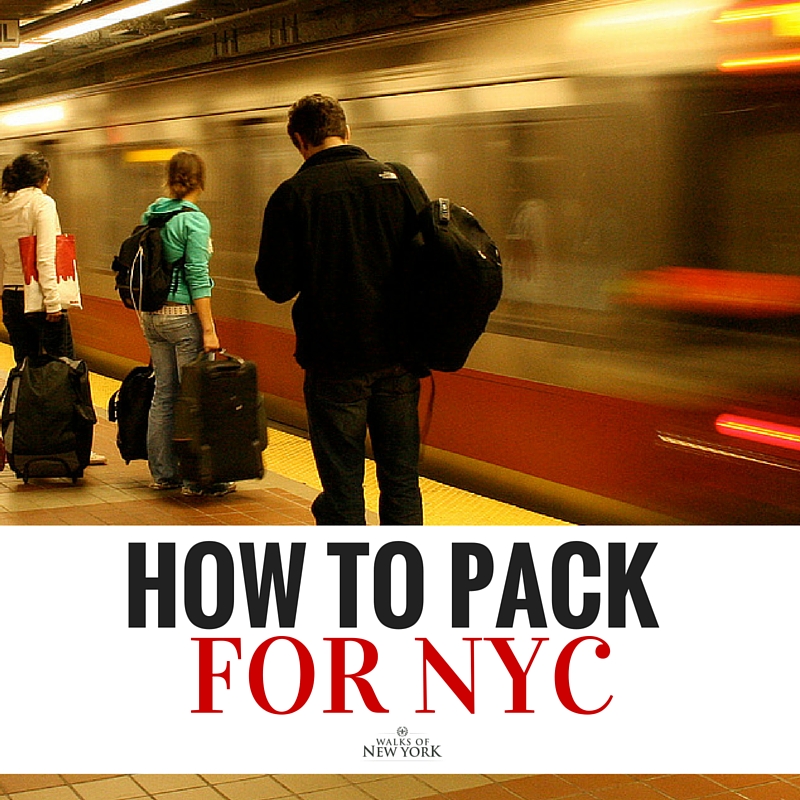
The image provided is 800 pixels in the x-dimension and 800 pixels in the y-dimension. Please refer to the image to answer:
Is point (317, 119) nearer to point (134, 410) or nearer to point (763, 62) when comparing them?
point (763, 62)

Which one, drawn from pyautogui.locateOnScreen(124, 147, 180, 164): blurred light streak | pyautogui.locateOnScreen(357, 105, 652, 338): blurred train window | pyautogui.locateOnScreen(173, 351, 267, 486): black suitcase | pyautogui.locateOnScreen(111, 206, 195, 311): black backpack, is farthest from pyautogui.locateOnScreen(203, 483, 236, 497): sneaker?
pyautogui.locateOnScreen(124, 147, 180, 164): blurred light streak

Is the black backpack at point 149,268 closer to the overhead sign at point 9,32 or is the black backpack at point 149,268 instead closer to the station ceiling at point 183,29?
the station ceiling at point 183,29

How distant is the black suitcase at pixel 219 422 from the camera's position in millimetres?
6180

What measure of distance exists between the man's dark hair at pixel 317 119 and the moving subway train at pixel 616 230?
39.8 inches

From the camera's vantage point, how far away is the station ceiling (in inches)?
454

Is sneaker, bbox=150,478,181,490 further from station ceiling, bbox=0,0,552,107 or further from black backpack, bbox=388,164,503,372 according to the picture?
black backpack, bbox=388,164,503,372

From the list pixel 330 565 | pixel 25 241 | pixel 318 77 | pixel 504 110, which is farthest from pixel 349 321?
pixel 318 77

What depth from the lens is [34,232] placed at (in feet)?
22.7

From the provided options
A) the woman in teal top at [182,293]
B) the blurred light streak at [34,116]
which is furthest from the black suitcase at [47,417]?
the blurred light streak at [34,116]

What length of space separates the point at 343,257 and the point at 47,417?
127 inches

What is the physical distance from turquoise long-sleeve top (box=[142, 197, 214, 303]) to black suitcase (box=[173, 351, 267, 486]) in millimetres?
324

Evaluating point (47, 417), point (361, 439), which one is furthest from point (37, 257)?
point (361, 439)

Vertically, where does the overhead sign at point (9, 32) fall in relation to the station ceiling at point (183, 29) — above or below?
below

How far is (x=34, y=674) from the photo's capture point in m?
2.79
